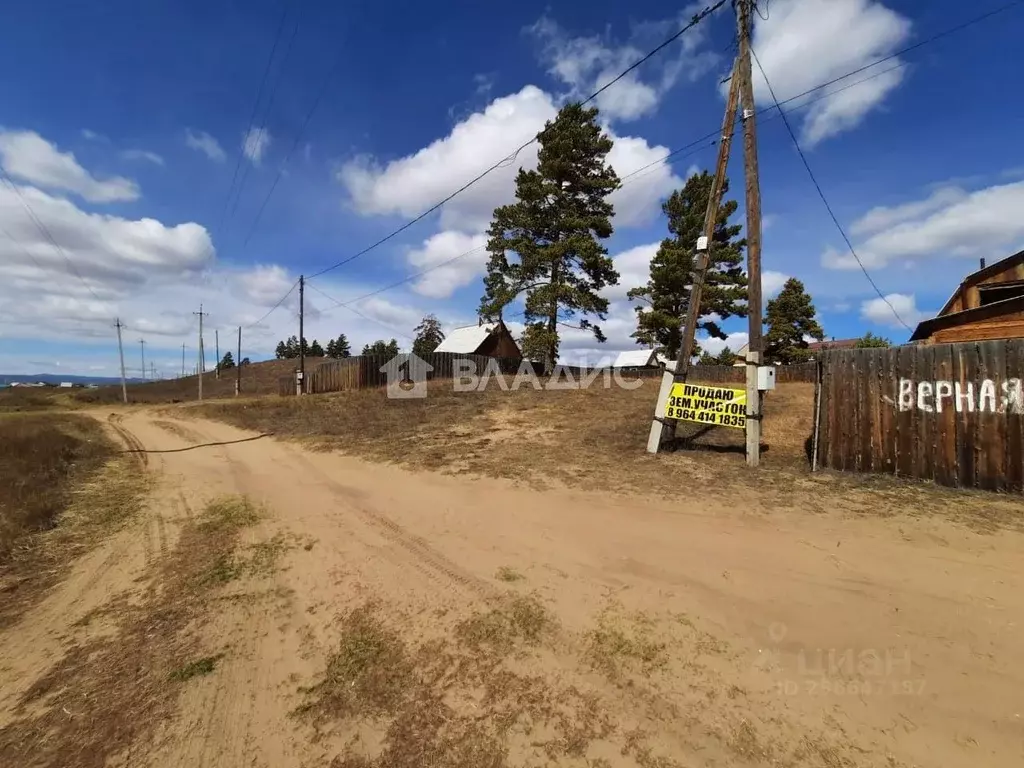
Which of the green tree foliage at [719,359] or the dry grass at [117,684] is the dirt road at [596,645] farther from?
the green tree foliage at [719,359]

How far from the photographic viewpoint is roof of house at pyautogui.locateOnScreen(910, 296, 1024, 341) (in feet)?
44.1

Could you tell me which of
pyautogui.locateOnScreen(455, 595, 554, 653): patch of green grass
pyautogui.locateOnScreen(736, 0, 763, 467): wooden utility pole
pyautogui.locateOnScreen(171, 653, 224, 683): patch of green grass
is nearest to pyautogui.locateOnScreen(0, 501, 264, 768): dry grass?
pyautogui.locateOnScreen(171, 653, 224, 683): patch of green grass

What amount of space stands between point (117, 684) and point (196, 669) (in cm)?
49

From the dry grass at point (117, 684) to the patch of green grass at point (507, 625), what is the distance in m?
1.89

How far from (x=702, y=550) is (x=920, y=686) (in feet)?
7.15

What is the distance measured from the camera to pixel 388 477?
30.2ft

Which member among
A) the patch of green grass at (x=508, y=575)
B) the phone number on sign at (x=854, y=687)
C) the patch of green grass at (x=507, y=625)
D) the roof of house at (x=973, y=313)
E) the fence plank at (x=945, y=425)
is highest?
the roof of house at (x=973, y=313)

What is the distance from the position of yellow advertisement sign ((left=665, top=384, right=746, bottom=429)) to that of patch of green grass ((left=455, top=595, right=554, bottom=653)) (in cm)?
663

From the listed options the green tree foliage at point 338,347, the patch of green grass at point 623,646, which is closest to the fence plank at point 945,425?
the patch of green grass at point 623,646

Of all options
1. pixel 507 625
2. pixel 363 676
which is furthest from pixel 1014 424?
pixel 363 676

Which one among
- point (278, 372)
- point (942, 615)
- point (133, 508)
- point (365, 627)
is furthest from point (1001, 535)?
A: point (278, 372)

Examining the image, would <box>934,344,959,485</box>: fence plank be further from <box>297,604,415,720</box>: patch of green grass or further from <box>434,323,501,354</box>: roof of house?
<box>434,323,501,354</box>: roof of house

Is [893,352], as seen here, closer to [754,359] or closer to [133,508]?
[754,359]

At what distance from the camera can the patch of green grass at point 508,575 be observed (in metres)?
4.64
